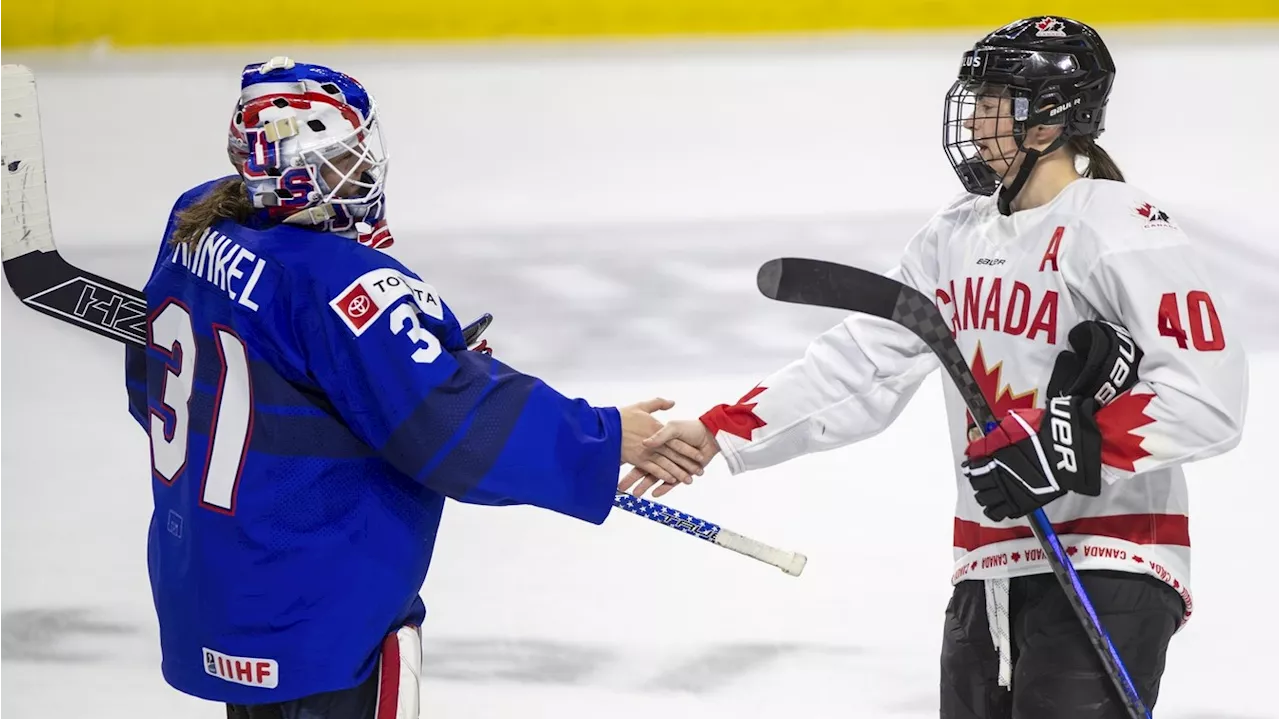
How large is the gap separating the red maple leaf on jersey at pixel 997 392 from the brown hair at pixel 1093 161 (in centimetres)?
25

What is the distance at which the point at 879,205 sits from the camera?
4.44m

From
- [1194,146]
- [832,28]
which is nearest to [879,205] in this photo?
[1194,146]

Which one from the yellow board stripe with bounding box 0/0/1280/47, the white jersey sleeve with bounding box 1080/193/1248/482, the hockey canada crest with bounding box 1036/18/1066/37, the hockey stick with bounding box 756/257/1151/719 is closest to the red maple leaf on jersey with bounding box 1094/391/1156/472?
the white jersey sleeve with bounding box 1080/193/1248/482

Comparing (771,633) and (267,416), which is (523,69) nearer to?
(771,633)

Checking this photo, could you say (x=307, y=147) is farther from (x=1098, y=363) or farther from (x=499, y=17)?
(x=499, y=17)

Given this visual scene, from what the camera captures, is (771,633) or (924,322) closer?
(924,322)

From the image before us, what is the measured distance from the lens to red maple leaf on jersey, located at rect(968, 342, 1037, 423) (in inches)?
67.7

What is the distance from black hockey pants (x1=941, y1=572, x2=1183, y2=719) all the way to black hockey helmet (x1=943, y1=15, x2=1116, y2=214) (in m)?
0.47

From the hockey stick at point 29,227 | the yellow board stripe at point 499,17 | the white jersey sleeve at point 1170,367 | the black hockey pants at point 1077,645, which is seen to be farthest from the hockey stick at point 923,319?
the yellow board stripe at point 499,17

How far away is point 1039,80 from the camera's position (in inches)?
67.7

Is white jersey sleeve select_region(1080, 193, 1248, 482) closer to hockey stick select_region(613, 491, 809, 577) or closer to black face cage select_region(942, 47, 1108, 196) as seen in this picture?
black face cage select_region(942, 47, 1108, 196)

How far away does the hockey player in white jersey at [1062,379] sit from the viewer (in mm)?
1563

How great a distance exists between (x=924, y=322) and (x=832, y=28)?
4474mm

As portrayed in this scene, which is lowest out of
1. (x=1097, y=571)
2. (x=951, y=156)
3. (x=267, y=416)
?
(x=1097, y=571)
